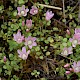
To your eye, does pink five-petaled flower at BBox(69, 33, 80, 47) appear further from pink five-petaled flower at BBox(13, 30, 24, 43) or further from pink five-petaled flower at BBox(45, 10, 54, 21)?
pink five-petaled flower at BBox(13, 30, 24, 43)

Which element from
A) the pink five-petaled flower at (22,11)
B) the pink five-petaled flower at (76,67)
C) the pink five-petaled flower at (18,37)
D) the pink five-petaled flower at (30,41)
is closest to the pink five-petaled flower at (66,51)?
the pink five-petaled flower at (76,67)

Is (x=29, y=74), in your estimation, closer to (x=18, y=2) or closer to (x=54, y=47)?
(x=54, y=47)

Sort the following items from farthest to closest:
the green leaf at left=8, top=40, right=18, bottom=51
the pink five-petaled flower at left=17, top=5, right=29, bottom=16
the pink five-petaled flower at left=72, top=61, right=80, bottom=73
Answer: the pink five-petaled flower at left=17, top=5, right=29, bottom=16
the green leaf at left=8, top=40, right=18, bottom=51
the pink five-petaled flower at left=72, top=61, right=80, bottom=73

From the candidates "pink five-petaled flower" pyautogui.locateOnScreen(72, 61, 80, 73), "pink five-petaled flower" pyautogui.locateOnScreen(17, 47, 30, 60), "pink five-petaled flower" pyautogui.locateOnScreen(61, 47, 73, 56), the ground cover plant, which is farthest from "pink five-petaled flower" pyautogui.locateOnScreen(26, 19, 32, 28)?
"pink five-petaled flower" pyautogui.locateOnScreen(72, 61, 80, 73)

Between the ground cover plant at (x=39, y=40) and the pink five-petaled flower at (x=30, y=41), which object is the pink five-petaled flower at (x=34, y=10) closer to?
the ground cover plant at (x=39, y=40)

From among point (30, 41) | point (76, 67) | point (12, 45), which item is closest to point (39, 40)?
point (30, 41)

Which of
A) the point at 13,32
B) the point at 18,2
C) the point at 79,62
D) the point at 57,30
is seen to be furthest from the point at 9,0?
the point at 79,62

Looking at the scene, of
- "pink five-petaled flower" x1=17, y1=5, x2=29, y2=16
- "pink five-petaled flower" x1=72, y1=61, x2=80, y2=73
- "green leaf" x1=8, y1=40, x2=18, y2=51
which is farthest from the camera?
"pink five-petaled flower" x1=17, y1=5, x2=29, y2=16

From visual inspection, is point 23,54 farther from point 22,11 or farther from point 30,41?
point 22,11
